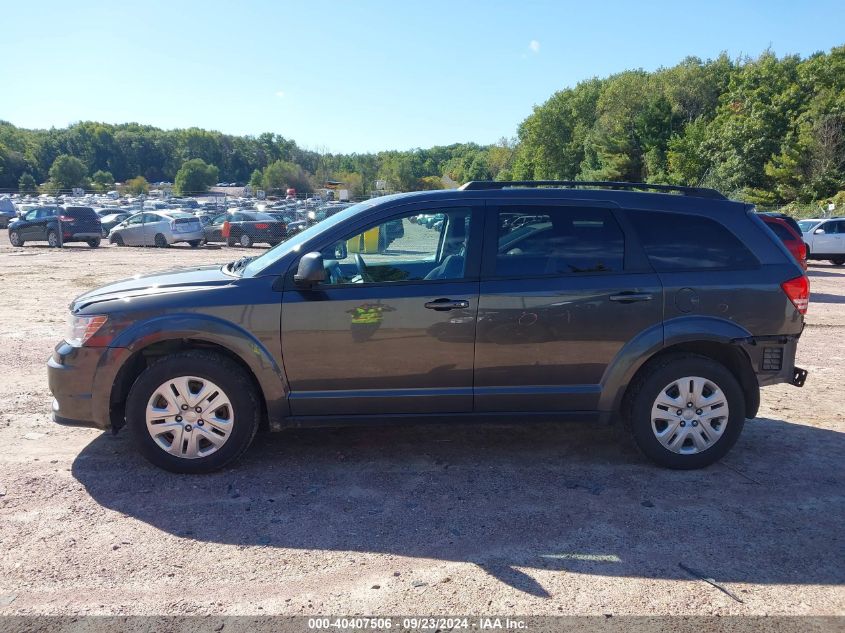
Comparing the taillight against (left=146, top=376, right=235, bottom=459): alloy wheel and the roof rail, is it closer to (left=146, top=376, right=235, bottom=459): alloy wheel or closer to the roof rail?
the roof rail

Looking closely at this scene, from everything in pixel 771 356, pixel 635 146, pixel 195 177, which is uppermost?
pixel 635 146

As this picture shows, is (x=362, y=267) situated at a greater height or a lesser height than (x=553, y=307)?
greater

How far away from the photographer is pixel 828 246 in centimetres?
2097

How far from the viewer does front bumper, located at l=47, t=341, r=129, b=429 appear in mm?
4312

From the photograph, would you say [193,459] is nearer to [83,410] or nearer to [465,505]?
[83,410]

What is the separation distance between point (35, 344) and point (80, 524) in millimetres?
5229

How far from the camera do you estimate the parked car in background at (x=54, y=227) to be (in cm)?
2486

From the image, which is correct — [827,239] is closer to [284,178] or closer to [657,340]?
[657,340]

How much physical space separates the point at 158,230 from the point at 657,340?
25.2m

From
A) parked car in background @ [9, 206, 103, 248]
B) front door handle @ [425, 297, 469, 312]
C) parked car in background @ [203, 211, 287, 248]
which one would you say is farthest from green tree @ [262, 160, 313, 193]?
front door handle @ [425, 297, 469, 312]

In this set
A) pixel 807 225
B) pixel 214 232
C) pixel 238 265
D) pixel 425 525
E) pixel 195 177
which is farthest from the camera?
pixel 195 177

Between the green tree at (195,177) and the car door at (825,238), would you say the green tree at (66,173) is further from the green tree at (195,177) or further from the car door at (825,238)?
the car door at (825,238)

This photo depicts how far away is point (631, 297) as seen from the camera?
443 centimetres

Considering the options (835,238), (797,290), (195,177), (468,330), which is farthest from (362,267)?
(195,177)
